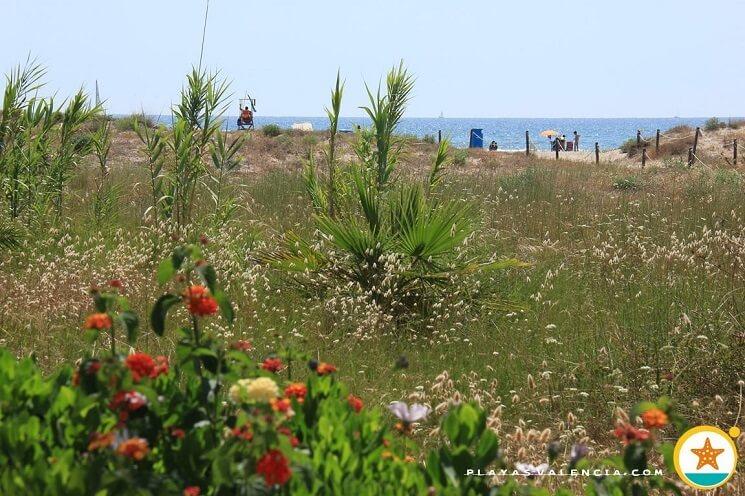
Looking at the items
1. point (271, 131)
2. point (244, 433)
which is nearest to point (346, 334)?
point (244, 433)

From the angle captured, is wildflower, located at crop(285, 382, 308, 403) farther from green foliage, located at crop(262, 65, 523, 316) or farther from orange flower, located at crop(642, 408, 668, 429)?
green foliage, located at crop(262, 65, 523, 316)

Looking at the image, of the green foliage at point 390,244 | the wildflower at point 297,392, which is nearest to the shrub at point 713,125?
the green foliage at point 390,244

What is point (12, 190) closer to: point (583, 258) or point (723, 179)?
point (583, 258)

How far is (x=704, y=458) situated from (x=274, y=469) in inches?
84.5

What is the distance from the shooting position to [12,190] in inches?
316

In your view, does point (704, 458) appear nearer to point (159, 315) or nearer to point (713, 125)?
point (159, 315)

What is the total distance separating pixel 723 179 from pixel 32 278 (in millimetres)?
11618

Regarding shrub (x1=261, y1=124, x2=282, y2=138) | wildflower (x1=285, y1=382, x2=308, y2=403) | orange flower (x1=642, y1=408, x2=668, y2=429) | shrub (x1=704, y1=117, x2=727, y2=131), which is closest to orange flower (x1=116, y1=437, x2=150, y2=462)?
wildflower (x1=285, y1=382, x2=308, y2=403)

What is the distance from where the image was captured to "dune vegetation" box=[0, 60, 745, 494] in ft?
6.33

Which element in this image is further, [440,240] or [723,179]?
[723,179]

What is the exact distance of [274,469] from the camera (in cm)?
160

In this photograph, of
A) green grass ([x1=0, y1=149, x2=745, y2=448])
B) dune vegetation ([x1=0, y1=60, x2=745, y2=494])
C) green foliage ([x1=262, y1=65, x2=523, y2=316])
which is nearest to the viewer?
dune vegetation ([x1=0, y1=60, x2=745, y2=494])

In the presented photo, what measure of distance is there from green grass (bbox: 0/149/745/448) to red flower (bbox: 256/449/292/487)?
1.46m

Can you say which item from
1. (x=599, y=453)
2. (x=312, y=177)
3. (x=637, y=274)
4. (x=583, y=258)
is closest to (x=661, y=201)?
(x=583, y=258)
